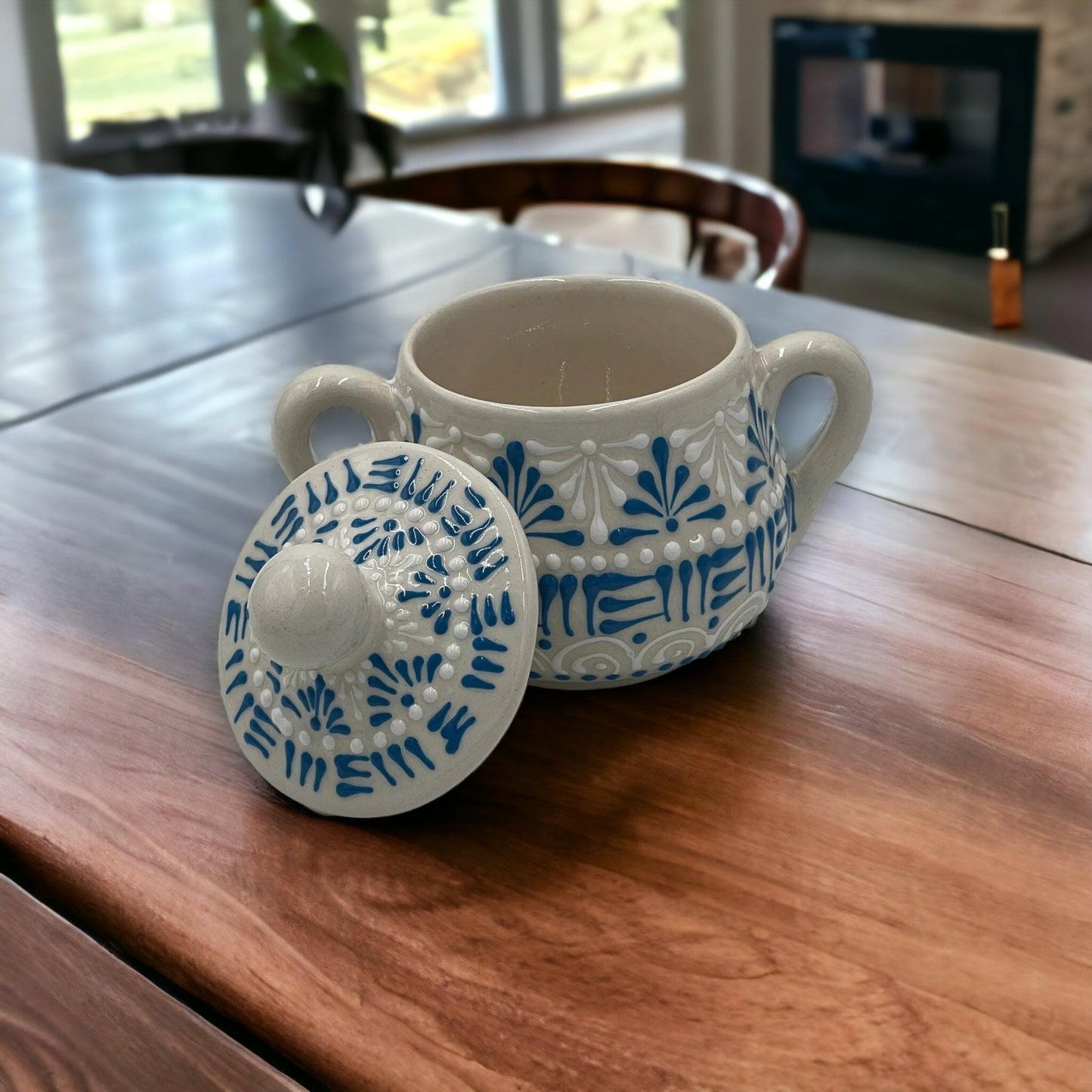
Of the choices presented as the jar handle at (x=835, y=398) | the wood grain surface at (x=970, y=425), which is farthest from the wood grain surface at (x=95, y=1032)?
the wood grain surface at (x=970, y=425)

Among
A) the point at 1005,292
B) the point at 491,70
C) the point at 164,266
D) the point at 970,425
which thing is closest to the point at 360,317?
the point at 164,266

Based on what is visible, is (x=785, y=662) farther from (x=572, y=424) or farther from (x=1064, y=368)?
(x=1064, y=368)

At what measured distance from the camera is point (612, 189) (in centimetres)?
141

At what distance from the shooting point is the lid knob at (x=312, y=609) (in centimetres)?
40

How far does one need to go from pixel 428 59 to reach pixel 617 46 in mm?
885

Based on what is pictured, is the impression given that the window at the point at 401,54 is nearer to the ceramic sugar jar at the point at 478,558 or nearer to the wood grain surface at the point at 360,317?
the wood grain surface at the point at 360,317

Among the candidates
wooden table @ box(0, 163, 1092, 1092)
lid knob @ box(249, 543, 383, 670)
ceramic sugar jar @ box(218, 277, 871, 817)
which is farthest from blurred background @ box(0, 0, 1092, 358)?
lid knob @ box(249, 543, 383, 670)

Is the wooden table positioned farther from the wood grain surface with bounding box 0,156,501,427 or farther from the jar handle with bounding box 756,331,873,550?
the wood grain surface with bounding box 0,156,501,427

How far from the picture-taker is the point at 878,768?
1.53 ft

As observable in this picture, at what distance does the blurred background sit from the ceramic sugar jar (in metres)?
1.81

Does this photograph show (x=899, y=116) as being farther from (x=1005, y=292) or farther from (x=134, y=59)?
(x=134, y=59)

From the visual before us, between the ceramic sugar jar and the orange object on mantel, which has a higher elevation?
the ceramic sugar jar

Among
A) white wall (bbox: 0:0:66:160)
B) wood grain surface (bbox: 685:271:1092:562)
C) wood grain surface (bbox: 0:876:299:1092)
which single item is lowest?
wood grain surface (bbox: 0:876:299:1092)

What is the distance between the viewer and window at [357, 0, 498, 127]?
14.0 feet
